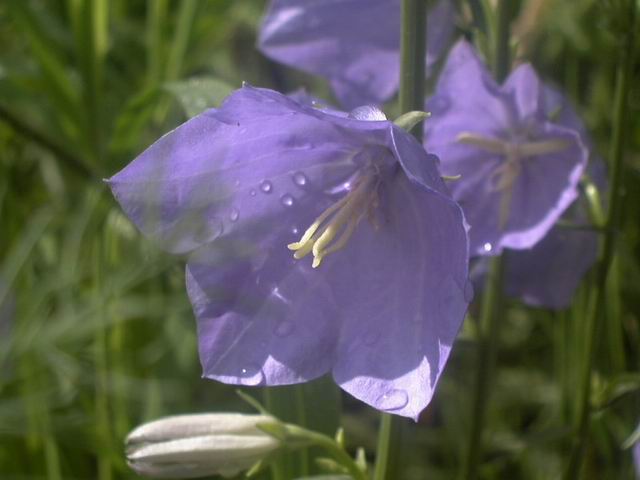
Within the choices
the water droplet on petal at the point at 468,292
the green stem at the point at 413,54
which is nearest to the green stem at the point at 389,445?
the water droplet on petal at the point at 468,292

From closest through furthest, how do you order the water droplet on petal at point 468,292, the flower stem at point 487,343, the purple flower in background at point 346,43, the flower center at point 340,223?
the water droplet on petal at point 468,292
the flower center at point 340,223
the flower stem at point 487,343
the purple flower in background at point 346,43

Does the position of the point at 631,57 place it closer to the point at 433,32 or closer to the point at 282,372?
the point at 433,32

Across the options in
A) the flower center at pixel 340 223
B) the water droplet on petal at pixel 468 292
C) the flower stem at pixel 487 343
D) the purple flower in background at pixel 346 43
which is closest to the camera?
the water droplet on petal at pixel 468 292

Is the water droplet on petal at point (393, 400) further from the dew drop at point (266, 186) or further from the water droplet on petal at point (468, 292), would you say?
the dew drop at point (266, 186)

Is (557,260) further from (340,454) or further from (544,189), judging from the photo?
(340,454)

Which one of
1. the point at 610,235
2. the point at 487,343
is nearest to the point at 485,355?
the point at 487,343

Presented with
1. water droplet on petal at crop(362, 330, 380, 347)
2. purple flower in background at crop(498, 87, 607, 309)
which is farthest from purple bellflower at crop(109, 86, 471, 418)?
purple flower in background at crop(498, 87, 607, 309)

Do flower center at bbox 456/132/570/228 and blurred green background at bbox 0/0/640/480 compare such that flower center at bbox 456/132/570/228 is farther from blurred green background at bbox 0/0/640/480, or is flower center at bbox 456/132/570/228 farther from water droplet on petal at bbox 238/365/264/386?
water droplet on petal at bbox 238/365/264/386

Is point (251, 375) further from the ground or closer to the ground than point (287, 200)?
closer to the ground
